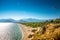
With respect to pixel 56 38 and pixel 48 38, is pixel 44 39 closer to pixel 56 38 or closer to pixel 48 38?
pixel 48 38

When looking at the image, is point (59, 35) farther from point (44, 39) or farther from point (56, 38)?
point (44, 39)

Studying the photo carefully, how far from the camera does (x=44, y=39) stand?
22719 millimetres

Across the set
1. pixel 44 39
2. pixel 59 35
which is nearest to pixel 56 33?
pixel 59 35

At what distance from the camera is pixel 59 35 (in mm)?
21125

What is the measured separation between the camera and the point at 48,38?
21875 millimetres

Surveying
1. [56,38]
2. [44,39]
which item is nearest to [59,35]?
[56,38]

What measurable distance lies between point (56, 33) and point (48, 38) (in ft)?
5.06

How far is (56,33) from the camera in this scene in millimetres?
21891

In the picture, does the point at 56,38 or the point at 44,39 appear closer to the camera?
the point at 56,38

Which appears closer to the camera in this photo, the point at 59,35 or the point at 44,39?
the point at 59,35

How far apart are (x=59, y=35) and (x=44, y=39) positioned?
9.33ft

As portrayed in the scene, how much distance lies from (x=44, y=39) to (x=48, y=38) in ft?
3.45

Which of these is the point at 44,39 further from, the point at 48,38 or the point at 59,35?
the point at 59,35
